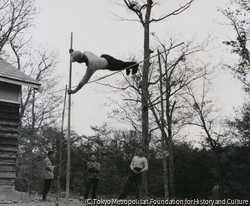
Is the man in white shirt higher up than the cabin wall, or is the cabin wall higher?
the man in white shirt

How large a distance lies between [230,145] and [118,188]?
30.3ft

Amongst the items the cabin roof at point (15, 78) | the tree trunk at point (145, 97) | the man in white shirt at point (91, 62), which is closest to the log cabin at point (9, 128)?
the cabin roof at point (15, 78)

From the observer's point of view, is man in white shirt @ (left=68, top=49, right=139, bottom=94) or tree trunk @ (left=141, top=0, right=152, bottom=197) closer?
man in white shirt @ (left=68, top=49, right=139, bottom=94)

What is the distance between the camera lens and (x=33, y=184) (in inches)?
690

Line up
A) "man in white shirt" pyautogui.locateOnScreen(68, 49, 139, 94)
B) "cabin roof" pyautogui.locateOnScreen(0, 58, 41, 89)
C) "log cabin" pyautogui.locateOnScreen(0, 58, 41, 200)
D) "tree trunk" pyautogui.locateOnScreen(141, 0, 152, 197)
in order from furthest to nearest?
"tree trunk" pyautogui.locateOnScreen(141, 0, 152, 197) < "cabin roof" pyautogui.locateOnScreen(0, 58, 41, 89) < "log cabin" pyautogui.locateOnScreen(0, 58, 41, 200) < "man in white shirt" pyautogui.locateOnScreen(68, 49, 139, 94)

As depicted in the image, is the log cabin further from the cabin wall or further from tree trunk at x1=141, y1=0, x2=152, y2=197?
tree trunk at x1=141, y1=0, x2=152, y2=197

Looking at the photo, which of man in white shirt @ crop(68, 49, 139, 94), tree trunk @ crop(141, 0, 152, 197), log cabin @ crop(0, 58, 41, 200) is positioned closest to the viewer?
man in white shirt @ crop(68, 49, 139, 94)

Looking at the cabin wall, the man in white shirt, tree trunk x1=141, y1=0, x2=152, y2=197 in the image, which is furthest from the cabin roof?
tree trunk x1=141, y1=0, x2=152, y2=197

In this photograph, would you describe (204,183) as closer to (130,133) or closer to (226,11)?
(130,133)

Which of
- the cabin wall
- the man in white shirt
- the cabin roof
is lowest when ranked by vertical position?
→ the cabin wall

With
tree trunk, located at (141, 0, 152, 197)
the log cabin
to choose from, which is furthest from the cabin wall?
tree trunk, located at (141, 0, 152, 197)

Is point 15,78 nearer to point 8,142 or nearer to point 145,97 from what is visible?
point 8,142

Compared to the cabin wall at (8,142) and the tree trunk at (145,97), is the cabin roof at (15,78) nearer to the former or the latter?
the cabin wall at (8,142)

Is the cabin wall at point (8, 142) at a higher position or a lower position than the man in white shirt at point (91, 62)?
lower
